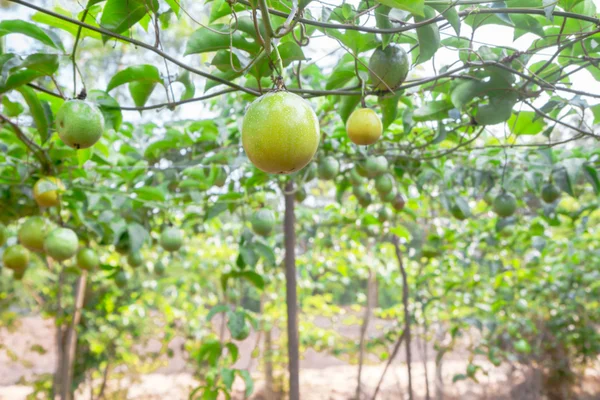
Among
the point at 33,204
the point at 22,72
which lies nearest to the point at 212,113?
the point at 33,204

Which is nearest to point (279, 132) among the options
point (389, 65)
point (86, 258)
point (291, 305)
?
point (389, 65)

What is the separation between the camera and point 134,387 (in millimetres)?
6754

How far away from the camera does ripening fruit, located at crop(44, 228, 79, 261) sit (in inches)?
72.1

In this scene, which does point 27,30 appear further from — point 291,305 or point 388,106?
point 291,305

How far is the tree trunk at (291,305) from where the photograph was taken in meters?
2.15

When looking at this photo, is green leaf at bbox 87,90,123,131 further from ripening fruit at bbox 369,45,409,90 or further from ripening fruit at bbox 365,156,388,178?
ripening fruit at bbox 365,156,388,178

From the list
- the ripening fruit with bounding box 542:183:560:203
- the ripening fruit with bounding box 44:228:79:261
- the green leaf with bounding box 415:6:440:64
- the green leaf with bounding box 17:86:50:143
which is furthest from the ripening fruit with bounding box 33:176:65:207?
the ripening fruit with bounding box 542:183:560:203

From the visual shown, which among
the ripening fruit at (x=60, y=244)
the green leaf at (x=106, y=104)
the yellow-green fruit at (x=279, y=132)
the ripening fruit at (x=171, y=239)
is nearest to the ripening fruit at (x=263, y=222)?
the ripening fruit at (x=171, y=239)

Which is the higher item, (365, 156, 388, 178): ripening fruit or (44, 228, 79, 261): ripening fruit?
(365, 156, 388, 178): ripening fruit

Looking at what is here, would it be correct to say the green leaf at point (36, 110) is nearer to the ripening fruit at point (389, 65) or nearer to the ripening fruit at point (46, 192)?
the ripening fruit at point (46, 192)

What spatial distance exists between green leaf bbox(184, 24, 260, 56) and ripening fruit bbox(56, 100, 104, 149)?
306 millimetres

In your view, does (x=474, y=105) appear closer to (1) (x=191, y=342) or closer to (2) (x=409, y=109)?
(2) (x=409, y=109)

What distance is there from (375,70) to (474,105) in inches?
21.2

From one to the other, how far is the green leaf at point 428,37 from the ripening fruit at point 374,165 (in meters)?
0.84
